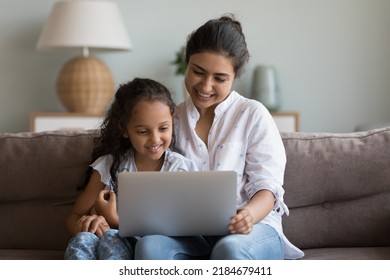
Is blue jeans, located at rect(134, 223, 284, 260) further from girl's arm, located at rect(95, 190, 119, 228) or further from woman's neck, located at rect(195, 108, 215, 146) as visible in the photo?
woman's neck, located at rect(195, 108, 215, 146)

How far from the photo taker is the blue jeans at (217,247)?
1.72 m

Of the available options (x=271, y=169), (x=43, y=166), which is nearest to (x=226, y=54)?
(x=271, y=169)

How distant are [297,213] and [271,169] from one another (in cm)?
27

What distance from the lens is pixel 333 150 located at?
2.21 meters

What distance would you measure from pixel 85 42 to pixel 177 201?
2.97 metres

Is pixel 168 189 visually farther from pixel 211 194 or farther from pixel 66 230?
pixel 66 230

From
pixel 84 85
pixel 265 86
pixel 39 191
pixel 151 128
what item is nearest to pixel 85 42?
pixel 84 85

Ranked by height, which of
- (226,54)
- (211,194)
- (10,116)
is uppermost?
(226,54)

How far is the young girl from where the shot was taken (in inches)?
75.5

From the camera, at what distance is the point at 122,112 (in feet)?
6.67

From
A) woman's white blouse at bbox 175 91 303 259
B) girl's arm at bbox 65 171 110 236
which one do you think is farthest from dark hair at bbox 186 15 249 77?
girl's arm at bbox 65 171 110 236

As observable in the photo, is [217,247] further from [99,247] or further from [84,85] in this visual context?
[84,85]

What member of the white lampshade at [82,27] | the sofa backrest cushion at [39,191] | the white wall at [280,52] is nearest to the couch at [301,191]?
the sofa backrest cushion at [39,191]

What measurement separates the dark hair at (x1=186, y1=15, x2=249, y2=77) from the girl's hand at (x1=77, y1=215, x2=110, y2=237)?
1.72 ft
